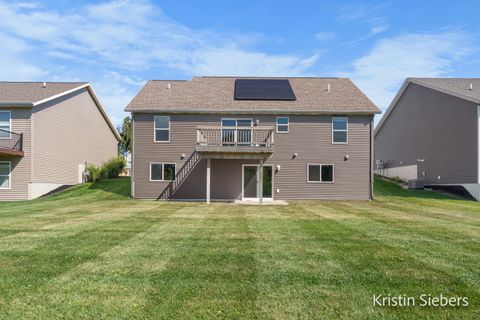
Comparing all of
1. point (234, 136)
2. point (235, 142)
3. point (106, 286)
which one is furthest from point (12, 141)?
point (106, 286)

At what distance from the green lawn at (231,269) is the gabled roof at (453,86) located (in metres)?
12.2

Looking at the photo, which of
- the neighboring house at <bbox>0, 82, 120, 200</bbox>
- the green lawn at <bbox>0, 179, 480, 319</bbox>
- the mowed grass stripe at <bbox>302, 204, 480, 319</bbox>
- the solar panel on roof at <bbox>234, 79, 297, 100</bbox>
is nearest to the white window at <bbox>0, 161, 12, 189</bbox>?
the neighboring house at <bbox>0, 82, 120, 200</bbox>

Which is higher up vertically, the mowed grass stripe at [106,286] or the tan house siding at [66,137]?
the tan house siding at [66,137]

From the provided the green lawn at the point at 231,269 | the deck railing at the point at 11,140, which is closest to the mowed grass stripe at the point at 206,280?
the green lawn at the point at 231,269

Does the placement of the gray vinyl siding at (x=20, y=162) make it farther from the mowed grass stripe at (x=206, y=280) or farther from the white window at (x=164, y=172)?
the mowed grass stripe at (x=206, y=280)

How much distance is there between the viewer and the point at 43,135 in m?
19.8

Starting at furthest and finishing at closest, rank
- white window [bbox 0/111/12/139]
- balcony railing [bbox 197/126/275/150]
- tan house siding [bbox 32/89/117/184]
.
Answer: tan house siding [bbox 32/89/117/184]
white window [bbox 0/111/12/139]
balcony railing [bbox 197/126/275/150]

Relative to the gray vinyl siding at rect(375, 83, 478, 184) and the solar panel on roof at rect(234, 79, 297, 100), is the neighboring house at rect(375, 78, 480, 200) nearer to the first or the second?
the gray vinyl siding at rect(375, 83, 478, 184)

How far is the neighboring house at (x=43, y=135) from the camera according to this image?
18719mm

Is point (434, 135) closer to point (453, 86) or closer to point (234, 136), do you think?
point (453, 86)

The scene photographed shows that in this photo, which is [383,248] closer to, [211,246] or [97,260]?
[211,246]

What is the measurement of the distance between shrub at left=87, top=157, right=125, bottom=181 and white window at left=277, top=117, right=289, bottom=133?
566 inches

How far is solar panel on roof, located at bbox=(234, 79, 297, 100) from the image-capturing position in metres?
19.8

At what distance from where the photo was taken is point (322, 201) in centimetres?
1814
